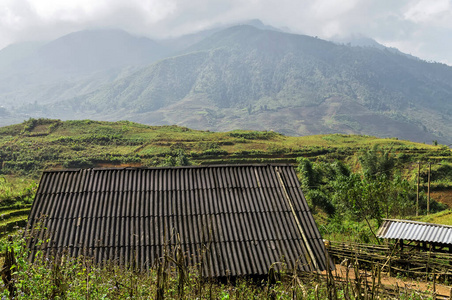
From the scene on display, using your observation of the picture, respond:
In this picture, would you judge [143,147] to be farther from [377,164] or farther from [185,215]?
[185,215]

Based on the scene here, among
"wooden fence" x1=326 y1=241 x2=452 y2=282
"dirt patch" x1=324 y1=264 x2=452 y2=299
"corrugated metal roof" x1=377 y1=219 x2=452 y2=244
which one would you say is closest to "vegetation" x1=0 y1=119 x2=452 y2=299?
"corrugated metal roof" x1=377 y1=219 x2=452 y2=244

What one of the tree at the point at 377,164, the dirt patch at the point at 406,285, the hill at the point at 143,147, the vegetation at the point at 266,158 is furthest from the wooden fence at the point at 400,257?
the hill at the point at 143,147

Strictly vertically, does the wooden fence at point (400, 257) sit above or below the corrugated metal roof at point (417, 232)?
below

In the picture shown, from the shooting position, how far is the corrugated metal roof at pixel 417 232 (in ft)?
48.1

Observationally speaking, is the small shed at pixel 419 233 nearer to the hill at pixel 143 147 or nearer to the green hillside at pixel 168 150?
the green hillside at pixel 168 150

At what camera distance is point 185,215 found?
9.55 metres

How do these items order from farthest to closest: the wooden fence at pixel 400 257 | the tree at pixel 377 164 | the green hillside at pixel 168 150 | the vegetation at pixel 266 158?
the green hillside at pixel 168 150
the tree at pixel 377 164
the vegetation at pixel 266 158
the wooden fence at pixel 400 257

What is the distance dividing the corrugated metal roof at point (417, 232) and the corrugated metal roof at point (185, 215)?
23.5 ft

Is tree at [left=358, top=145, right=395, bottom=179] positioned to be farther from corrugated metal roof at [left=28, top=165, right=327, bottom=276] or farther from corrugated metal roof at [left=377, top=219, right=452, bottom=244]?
corrugated metal roof at [left=28, top=165, right=327, bottom=276]

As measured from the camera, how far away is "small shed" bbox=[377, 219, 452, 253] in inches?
577

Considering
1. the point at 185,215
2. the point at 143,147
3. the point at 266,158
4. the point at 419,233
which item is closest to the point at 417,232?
the point at 419,233

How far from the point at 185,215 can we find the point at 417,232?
10.6 meters

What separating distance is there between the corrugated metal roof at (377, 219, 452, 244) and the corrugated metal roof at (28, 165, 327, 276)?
7.16 m

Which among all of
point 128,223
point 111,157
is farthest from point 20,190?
point 111,157
